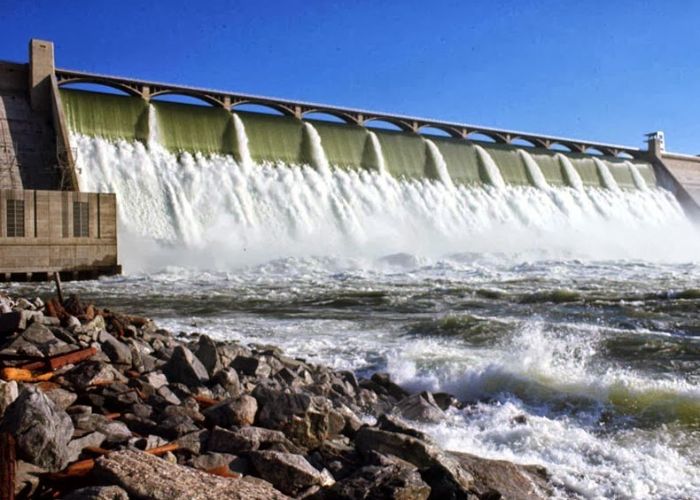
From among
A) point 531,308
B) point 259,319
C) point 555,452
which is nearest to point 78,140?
point 259,319

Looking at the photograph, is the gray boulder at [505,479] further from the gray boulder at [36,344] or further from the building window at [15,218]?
the building window at [15,218]

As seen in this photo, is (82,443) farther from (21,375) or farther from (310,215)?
(310,215)

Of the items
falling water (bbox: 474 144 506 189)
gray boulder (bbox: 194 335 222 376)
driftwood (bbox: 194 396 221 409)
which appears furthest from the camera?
→ falling water (bbox: 474 144 506 189)

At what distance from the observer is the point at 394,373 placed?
7309mm

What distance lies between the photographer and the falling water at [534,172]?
40.0 metres

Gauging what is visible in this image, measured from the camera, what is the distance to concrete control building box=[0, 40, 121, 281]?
19.1m

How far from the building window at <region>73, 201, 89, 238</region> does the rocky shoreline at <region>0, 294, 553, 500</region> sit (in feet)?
48.6

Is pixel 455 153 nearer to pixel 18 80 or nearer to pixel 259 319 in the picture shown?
pixel 18 80

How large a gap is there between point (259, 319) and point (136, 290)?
6121mm

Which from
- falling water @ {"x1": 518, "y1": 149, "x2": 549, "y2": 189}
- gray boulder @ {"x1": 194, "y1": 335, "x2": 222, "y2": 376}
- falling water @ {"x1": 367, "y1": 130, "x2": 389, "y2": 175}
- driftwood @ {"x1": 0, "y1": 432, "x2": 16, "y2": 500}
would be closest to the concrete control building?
falling water @ {"x1": 367, "y1": 130, "x2": 389, "y2": 175}

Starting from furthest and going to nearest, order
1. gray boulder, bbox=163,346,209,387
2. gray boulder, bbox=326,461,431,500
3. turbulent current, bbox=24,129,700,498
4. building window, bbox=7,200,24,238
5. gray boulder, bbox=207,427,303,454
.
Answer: building window, bbox=7,200,24,238, turbulent current, bbox=24,129,700,498, gray boulder, bbox=163,346,209,387, gray boulder, bbox=207,427,303,454, gray boulder, bbox=326,461,431,500

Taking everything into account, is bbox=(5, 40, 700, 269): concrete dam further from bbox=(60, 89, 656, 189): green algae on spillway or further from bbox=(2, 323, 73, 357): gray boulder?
bbox=(2, 323, 73, 357): gray boulder

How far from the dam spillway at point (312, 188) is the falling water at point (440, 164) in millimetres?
78

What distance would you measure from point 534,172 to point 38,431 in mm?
39823
